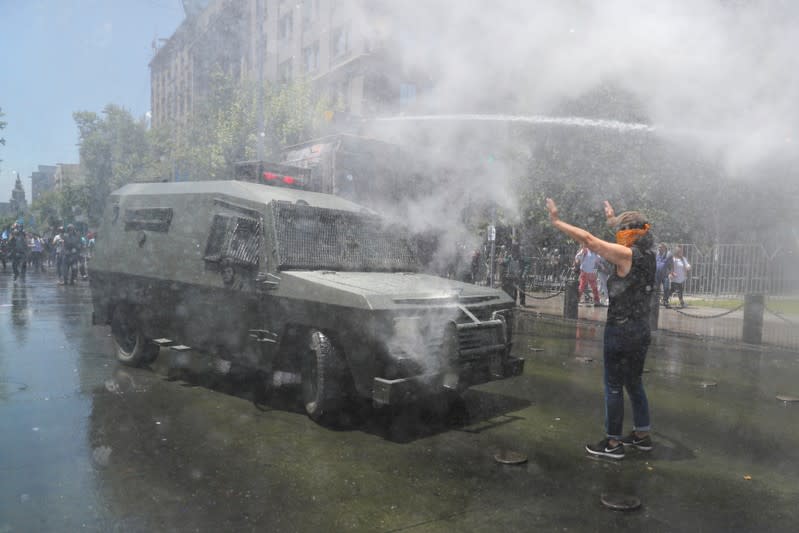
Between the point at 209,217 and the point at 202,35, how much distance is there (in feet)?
28.2

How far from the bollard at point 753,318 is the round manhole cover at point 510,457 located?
8.24m

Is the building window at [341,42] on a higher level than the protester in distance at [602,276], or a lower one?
higher

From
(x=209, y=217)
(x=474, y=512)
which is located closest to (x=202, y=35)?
(x=209, y=217)

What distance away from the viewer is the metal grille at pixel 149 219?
22.4 feet

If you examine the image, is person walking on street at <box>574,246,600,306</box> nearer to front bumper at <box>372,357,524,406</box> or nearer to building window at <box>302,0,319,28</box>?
building window at <box>302,0,319,28</box>

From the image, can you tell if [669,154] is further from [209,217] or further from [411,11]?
[209,217]

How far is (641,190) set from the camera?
1892 centimetres

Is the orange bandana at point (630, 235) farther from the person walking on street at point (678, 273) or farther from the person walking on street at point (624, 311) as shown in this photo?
the person walking on street at point (678, 273)

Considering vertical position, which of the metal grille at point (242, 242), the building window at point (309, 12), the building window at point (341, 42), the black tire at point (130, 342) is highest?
the building window at point (309, 12)

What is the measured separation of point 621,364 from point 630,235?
96 cm

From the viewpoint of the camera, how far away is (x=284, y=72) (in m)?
22.8

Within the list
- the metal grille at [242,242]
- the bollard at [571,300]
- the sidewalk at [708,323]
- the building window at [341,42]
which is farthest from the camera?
the bollard at [571,300]

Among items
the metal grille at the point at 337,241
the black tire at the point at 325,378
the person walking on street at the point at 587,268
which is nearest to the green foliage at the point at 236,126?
the person walking on street at the point at 587,268

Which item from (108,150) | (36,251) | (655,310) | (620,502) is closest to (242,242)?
(620,502)
